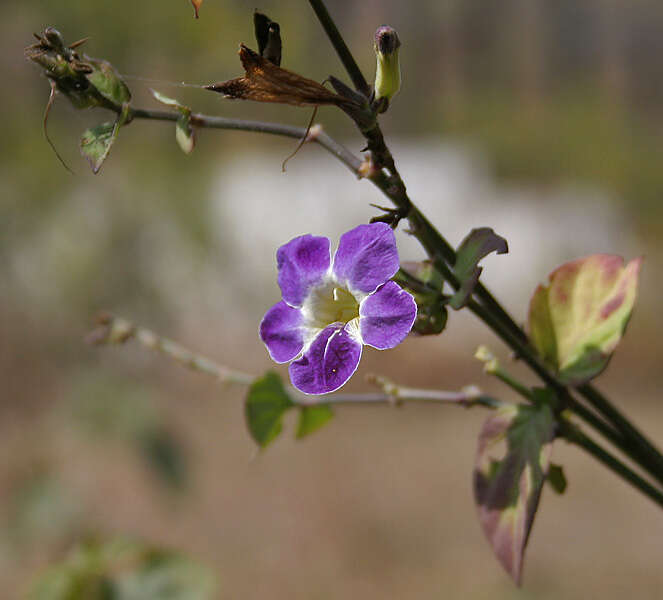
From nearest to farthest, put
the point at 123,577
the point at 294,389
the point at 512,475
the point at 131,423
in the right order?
the point at 512,475, the point at 294,389, the point at 123,577, the point at 131,423

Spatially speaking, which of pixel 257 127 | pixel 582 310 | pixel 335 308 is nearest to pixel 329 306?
pixel 335 308

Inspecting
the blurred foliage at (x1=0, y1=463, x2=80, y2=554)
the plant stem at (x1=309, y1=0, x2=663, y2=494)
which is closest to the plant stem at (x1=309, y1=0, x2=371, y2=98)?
the plant stem at (x1=309, y1=0, x2=663, y2=494)

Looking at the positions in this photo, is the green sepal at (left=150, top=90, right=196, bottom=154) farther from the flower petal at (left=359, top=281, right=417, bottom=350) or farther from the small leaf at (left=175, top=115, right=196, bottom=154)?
the flower petal at (left=359, top=281, right=417, bottom=350)

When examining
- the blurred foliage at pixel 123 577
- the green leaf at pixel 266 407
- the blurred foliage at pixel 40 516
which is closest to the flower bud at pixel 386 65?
the green leaf at pixel 266 407

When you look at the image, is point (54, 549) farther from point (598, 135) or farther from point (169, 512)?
point (598, 135)

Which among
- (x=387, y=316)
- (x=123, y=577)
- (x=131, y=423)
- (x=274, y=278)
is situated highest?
(x=387, y=316)

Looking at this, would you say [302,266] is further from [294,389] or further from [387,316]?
[294,389]

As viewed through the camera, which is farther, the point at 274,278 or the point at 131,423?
the point at 274,278

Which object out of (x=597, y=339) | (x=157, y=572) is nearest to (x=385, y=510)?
(x=157, y=572)
